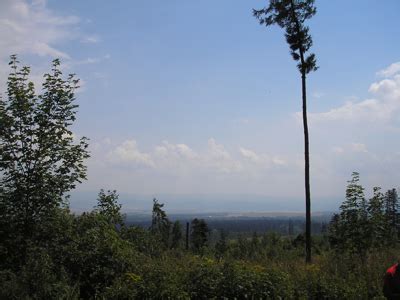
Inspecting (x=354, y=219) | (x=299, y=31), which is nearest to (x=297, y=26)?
(x=299, y=31)

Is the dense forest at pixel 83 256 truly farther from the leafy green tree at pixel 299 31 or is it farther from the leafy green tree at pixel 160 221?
the leafy green tree at pixel 299 31

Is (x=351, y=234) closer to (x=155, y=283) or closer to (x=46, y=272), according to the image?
(x=155, y=283)

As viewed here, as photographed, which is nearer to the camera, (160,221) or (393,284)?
(393,284)

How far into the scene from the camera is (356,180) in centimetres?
1402

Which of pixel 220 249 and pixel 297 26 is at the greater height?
pixel 297 26


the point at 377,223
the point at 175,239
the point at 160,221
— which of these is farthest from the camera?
the point at 175,239

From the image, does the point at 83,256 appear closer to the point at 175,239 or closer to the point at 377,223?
the point at 377,223

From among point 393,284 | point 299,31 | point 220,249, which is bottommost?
point 220,249

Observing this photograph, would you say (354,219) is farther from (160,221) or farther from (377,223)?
(160,221)

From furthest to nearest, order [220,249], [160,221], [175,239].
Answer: [175,239] < [220,249] < [160,221]

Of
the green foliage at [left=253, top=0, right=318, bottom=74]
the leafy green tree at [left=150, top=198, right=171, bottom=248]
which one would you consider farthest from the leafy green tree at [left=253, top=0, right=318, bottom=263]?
the leafy green tree at [left=150, top=198, right=171, bottom=248]

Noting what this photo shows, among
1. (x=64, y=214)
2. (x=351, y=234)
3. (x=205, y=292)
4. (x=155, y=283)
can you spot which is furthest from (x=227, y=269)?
(x=351, y=234)

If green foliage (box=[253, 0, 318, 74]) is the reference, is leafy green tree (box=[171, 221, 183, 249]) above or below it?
below

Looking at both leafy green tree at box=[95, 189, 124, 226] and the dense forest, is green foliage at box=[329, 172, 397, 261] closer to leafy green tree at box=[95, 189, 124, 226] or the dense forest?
the dense forest
